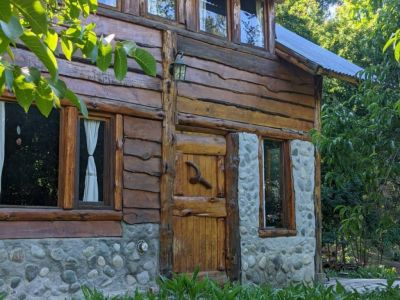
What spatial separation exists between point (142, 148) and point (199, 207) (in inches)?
52.7

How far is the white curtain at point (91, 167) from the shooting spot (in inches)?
251

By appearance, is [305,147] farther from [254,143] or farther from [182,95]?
[182,95]

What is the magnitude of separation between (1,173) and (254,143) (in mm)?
3917

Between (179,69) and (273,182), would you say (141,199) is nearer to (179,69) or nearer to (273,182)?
(179,69)

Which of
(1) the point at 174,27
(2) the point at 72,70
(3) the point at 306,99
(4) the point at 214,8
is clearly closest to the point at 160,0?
(1) the point at 174,27

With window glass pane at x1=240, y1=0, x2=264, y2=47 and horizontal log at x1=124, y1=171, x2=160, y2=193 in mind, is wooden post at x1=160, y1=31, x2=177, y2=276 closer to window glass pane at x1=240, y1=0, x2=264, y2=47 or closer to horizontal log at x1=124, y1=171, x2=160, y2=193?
→ horizontal log at x1=124, y1=171, x2=160, y2=193

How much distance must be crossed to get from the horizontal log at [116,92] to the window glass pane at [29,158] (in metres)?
0.41

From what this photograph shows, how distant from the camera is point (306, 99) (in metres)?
9.06

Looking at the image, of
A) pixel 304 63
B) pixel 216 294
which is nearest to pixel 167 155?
pixel 304 63

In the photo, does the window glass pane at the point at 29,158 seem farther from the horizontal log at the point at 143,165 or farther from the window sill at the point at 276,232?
the window sill at the point at 276,232

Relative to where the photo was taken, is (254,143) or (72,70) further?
(254,143)

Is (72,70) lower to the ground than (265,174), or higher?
higher

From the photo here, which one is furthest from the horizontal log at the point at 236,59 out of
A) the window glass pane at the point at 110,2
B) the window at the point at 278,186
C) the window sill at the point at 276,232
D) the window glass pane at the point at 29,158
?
the window sill at the point at 276,232

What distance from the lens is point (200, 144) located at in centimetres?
763
